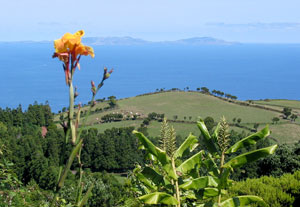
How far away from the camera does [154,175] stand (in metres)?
3.28

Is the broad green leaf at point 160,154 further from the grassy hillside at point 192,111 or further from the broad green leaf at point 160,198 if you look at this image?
the grassy hillside at point 192,111

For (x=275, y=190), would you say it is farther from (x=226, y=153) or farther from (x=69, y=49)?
(x=69, y=49)

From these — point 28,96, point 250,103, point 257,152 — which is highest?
point 28,96

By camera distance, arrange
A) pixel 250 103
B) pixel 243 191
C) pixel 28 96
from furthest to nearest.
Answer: pixel 28 96 → pixel 250 103 → pixel 243 191

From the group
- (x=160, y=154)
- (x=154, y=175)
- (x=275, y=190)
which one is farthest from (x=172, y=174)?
(x=275, y=190)

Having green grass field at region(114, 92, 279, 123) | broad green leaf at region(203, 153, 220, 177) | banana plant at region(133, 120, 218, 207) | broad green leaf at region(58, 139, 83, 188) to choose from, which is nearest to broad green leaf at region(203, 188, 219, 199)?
banana plant at region(133, 120, 218, 207)

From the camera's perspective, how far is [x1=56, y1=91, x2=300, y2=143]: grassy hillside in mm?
51406

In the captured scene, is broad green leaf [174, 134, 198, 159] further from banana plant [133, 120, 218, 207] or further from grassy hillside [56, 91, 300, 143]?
grassy hillside [56, 91, 300, 143]

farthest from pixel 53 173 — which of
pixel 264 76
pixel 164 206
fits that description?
pixel 264 76

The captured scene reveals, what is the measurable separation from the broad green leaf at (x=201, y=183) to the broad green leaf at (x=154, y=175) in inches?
10.7

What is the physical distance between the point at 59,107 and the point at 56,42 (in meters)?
115

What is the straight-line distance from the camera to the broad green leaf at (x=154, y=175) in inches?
128

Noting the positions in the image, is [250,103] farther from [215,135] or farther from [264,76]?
[264,76]

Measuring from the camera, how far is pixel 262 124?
52500 mm
